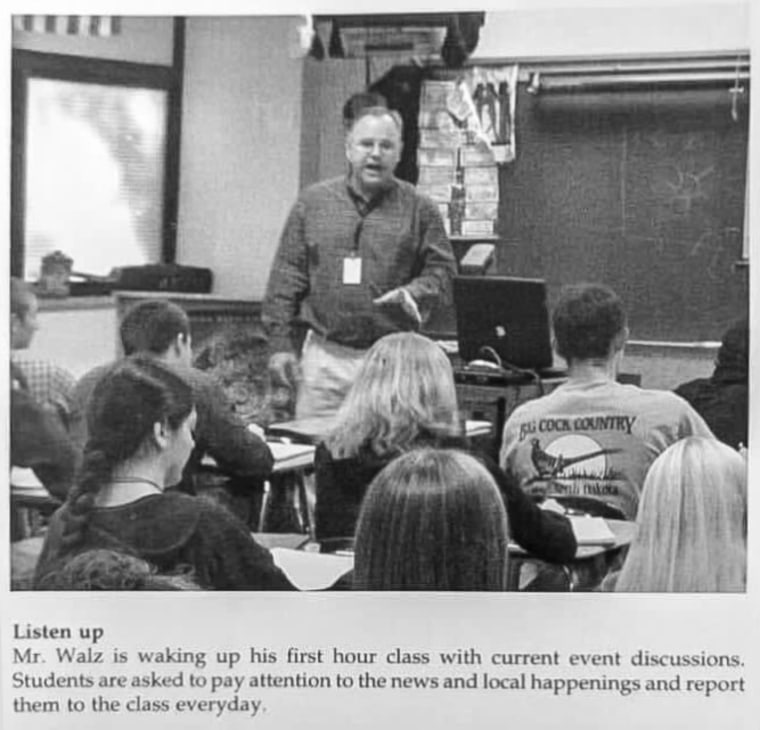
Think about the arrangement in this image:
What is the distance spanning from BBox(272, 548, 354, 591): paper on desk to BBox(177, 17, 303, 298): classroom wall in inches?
7.1

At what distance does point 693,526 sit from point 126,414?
38 cm

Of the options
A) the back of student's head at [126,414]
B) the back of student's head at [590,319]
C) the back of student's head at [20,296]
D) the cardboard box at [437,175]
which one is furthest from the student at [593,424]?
the back of student's head at [20,296]

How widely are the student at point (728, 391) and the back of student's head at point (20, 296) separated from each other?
436 millimetres

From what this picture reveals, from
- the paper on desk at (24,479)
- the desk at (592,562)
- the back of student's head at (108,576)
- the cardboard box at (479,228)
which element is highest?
the cardboard box at (479,228)

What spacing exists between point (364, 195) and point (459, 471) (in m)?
0.19

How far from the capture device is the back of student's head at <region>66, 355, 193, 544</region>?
75 cm

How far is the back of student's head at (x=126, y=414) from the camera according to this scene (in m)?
0.75

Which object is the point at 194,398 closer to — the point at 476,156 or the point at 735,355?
the point at 476,156

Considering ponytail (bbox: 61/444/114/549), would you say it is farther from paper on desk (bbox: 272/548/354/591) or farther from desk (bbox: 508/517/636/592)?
desk (bbox: 508/517/636/592)

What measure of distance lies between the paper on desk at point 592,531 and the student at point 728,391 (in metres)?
0.10

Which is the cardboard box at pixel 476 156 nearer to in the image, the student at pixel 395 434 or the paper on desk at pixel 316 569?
the student at pixel 395 434

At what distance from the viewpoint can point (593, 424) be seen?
2.43 ft

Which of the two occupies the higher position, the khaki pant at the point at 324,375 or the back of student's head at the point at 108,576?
the khaki pant at the point at 324,375

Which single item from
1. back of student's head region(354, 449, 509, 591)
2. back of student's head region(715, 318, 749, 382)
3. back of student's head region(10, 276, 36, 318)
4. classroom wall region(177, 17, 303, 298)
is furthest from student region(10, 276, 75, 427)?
back of student's head region(715, 318, 749, 382)
